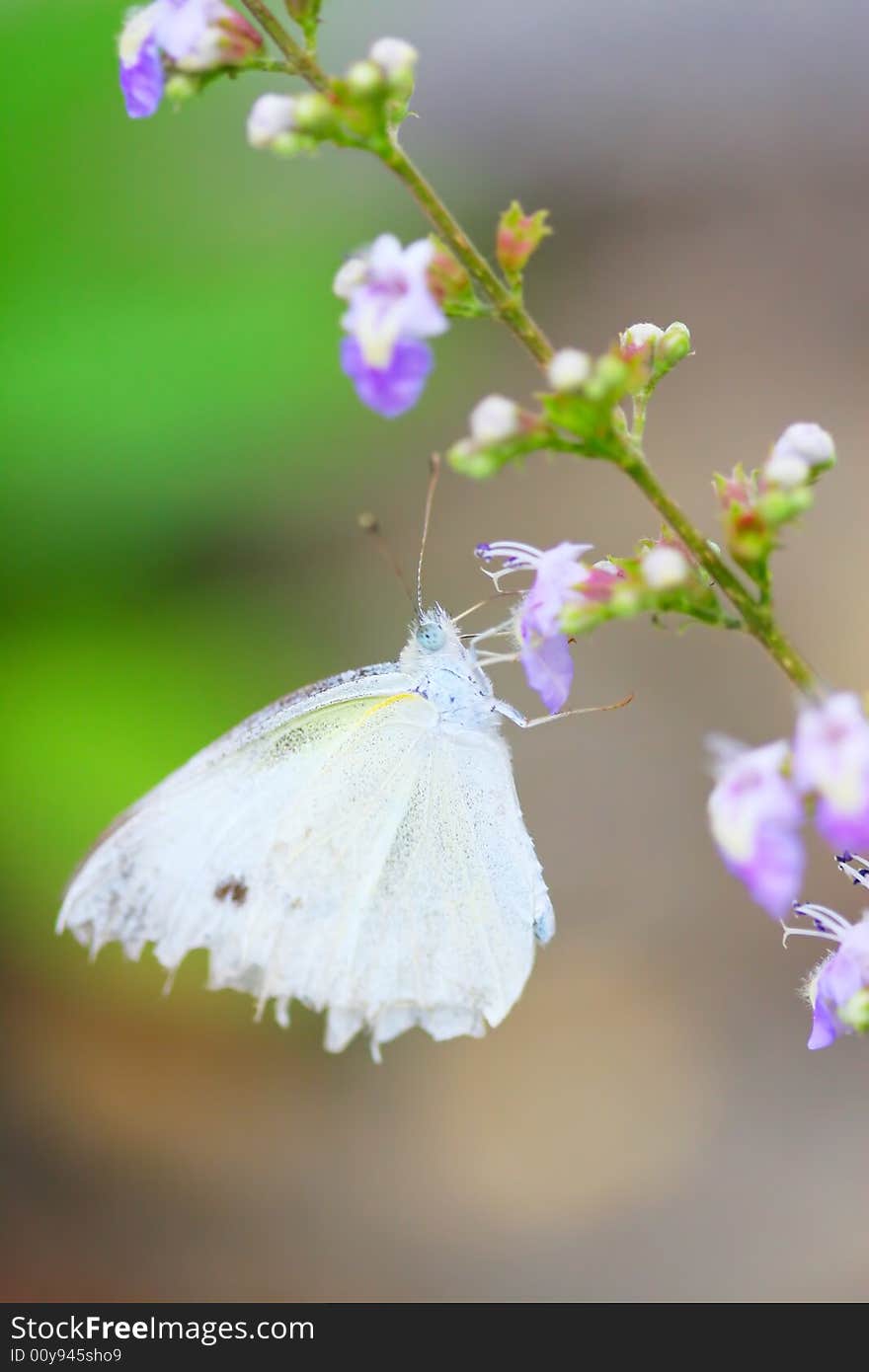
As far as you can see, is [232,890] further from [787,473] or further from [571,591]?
[787,473]

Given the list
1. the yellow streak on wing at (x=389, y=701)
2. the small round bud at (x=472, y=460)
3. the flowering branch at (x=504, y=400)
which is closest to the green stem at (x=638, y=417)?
the flowering branch at (x=504, y=400)

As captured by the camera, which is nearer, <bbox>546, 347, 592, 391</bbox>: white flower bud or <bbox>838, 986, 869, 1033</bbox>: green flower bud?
<bbox>546, 347, 592, 391</bbox>: white flower bud

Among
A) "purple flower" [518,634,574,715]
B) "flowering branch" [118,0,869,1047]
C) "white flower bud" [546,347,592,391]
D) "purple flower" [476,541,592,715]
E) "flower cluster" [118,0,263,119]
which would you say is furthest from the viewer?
"purple flower" [518,634,574,715]

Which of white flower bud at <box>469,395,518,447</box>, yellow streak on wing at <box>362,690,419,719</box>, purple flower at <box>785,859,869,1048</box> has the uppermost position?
yellow streak on wing at <box>362,690,419,719</box>

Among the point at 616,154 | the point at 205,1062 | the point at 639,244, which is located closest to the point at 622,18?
the point at 616,154

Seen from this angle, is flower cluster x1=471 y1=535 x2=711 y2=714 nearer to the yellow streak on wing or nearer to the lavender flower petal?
the yellow streak on wing

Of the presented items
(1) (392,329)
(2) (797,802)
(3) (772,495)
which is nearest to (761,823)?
(2) (797,802)

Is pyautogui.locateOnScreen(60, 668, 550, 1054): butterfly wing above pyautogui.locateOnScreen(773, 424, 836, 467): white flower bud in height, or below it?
above

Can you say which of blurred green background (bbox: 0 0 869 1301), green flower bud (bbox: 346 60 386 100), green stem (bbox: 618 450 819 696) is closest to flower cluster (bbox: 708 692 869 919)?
green stem (bbox: 618 450 819 696)
